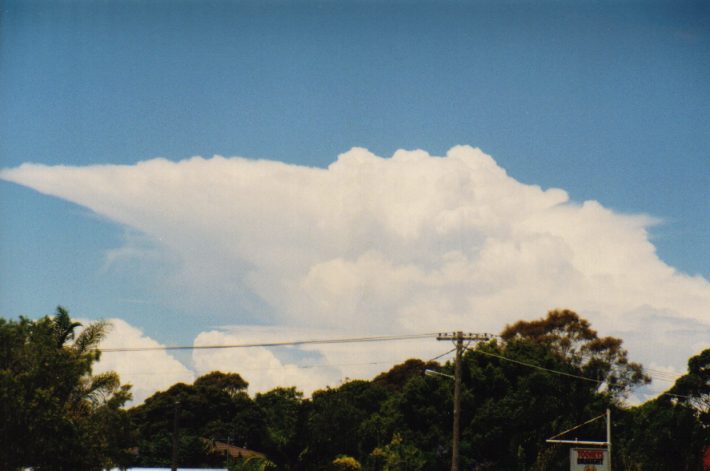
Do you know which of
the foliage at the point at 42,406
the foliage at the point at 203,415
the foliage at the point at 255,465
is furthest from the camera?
the foliage at the point at 203,415

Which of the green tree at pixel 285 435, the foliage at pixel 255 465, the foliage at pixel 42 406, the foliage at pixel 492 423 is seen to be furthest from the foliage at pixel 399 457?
the foliage at pixel 42 406

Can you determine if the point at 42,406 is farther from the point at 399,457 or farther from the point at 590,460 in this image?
the point at 399,457

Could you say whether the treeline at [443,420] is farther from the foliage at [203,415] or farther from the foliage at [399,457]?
the foliage at [203,415]

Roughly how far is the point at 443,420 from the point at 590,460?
828 inches

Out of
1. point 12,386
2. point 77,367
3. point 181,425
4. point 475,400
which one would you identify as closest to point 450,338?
point 475,400

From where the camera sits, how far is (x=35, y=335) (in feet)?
102

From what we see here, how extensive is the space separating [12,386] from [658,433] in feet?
116

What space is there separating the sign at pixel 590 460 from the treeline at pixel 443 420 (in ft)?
29.9

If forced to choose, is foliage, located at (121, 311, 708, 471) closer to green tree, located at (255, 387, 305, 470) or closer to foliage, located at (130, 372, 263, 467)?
green tree, located at (255, 387, 305, 470)

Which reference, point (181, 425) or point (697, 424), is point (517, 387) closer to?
point (697, 424)

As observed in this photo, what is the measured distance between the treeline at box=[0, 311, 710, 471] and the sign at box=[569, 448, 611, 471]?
29.9ft

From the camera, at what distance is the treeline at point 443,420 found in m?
30.0

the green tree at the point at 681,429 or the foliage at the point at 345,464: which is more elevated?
the green tree at the point at 681,429

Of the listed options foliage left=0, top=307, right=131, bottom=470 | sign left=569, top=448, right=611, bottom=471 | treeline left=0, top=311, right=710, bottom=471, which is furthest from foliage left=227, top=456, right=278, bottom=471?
sign left=569, top=448, right=611, bottom=471
